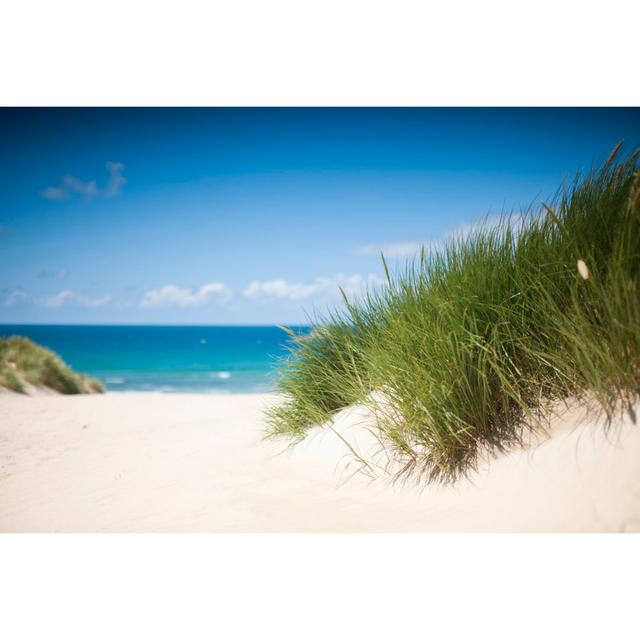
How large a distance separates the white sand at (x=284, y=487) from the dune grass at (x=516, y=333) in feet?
0.44

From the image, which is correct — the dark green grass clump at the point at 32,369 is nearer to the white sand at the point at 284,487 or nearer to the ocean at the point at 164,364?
the ocean at the point at 164,364

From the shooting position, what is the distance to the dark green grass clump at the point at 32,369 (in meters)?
5.90

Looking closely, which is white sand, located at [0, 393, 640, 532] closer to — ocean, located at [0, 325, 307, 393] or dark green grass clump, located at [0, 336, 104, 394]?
dark green grass clump, located at [0, 336, 104, 394]

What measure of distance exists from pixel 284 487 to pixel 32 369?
20.6ft

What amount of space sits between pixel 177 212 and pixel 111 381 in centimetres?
1094

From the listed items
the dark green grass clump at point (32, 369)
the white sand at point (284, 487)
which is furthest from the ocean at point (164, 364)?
the white sand at point (284, 487)

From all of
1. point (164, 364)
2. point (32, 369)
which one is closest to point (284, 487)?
point (32, 369)

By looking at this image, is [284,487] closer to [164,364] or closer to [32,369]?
[32,369]

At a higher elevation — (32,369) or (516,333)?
(516,333)

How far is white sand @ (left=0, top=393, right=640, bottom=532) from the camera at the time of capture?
1403mm

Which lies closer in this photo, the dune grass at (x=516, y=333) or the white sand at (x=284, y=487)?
the white sand at (x=284, y=487)

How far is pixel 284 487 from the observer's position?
212cm

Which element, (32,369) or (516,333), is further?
(32,369)

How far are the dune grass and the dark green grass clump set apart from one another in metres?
5.98
